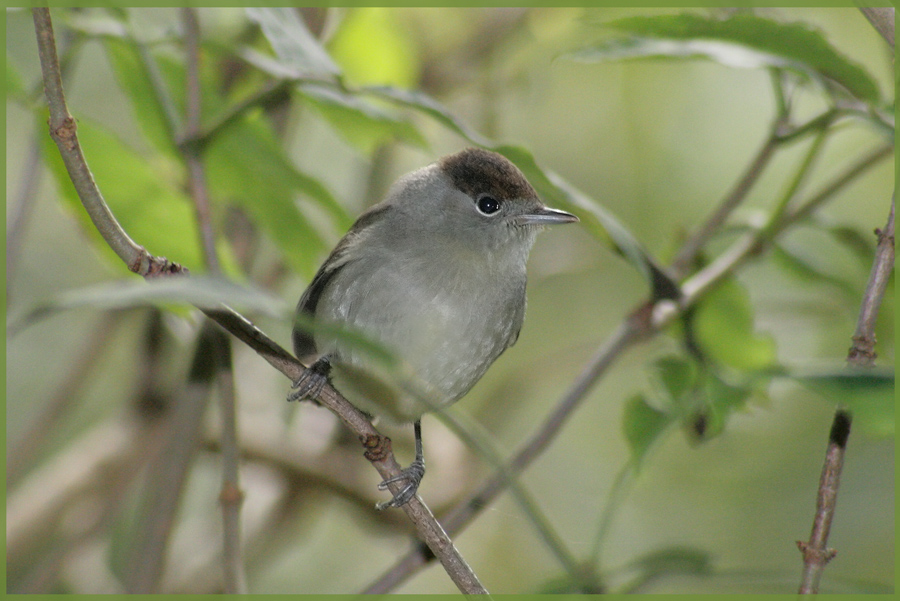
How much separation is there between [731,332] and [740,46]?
95cm

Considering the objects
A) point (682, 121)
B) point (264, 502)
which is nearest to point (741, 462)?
point (682, 121)

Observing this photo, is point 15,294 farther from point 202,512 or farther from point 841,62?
point 841,62

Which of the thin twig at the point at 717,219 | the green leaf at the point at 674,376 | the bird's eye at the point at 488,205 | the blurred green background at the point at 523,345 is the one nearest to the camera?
the green leaf at the point at 674,376

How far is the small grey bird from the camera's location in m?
2.52

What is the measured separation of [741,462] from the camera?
4371 millimetres

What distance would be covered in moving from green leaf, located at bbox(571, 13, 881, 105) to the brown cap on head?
880mm

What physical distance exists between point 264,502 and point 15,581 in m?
1.09

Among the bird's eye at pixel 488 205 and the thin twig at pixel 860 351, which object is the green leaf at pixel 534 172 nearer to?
the thin twig at pixel 860 351

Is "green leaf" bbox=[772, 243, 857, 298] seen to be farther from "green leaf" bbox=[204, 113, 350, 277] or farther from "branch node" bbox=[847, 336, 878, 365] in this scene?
"green leaf" bbox=[204, 113, 350, 277]

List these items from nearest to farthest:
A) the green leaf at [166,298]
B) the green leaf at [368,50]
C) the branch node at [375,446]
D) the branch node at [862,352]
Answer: the green leaf at [166,298] < the branch node at [862,352] < the branch node at [375,446] < the green leaf at [368,50]

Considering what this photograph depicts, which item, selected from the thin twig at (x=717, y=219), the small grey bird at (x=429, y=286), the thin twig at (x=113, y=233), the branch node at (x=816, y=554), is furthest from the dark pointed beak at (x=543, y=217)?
the branch node at (x=816, y=554)

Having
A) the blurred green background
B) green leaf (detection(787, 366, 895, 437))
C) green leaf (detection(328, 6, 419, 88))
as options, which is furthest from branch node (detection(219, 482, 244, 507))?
green leaf (detection(328, 6, 419, 88))

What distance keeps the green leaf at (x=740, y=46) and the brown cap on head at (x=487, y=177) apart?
88 cm

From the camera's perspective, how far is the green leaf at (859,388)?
1.45 metres
